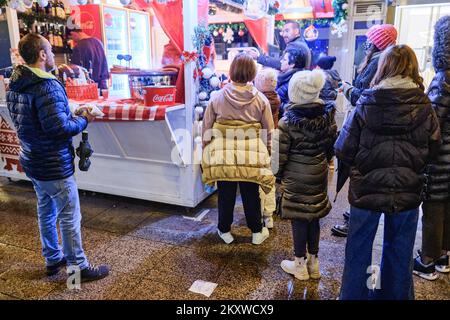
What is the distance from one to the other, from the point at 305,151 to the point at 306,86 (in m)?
0.43

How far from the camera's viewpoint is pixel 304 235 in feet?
8.39

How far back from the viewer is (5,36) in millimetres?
4004

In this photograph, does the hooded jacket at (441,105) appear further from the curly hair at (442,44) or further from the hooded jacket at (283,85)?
the hooded jacket at (283,85)

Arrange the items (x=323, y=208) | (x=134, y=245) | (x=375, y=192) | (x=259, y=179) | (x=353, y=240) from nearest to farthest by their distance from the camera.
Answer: (x=375, y=192)
(x=353, y=240)
(x=323, y=208)
(x=259, y=179)
(x=134, y=245)

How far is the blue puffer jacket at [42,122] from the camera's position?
88.1 inches

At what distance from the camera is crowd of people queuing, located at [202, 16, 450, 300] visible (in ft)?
6.32

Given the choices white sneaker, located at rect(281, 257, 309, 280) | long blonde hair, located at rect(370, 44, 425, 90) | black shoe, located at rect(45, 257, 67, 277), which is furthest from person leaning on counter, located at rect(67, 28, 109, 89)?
long blonde hair, located at rect(370, 44, 425, 90)

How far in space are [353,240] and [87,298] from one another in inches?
71.1

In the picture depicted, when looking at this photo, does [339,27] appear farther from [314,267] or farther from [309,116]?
[314,267]

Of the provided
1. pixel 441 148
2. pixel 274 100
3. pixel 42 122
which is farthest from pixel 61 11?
pixel 441 148

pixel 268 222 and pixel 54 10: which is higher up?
pixel 54 10

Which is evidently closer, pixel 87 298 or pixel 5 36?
pixel 87 298
